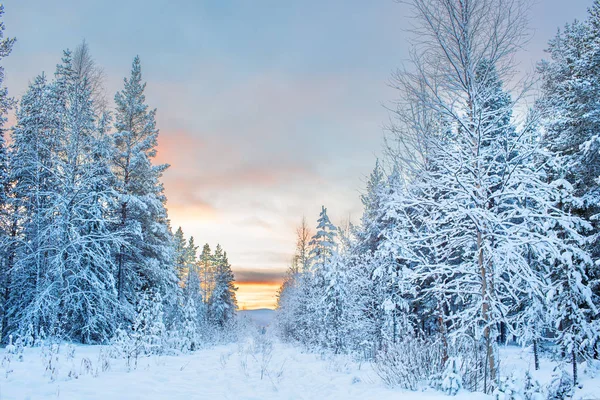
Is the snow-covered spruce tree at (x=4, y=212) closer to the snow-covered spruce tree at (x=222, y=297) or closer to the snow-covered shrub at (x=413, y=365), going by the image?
the snow-covered shrub at (x=413, y=365)

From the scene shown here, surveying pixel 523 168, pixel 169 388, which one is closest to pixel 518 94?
pixel 523 168

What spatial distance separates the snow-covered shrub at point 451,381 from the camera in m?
5.62

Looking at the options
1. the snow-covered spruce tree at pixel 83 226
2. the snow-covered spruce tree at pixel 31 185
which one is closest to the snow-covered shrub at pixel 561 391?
the snow-covered spruce tree at pixel 83 226

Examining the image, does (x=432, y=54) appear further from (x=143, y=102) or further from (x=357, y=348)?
(x=357, y=348)

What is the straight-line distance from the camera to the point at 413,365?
723 cm

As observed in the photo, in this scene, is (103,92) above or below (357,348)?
above

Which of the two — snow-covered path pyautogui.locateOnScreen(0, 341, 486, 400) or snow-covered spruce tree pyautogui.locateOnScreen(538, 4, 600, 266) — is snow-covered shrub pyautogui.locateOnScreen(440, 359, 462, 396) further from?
snow-covered spruce tree pyautogui.locateOnScreen(538, 4, 600, 266)

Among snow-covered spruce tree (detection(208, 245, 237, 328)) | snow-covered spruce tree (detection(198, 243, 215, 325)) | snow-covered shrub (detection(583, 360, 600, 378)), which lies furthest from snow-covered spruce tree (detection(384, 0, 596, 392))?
snow-covered spruce tree (detection(198, 243, 215, 325))

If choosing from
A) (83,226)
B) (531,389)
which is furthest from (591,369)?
(83,226)

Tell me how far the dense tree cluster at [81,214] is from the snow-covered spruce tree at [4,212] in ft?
0.19

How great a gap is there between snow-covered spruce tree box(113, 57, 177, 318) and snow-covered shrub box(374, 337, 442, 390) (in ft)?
46.6

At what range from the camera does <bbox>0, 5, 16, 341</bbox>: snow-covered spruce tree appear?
13548 millimetres

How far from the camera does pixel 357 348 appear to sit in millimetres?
21406

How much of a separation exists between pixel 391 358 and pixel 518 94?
21.4ft
